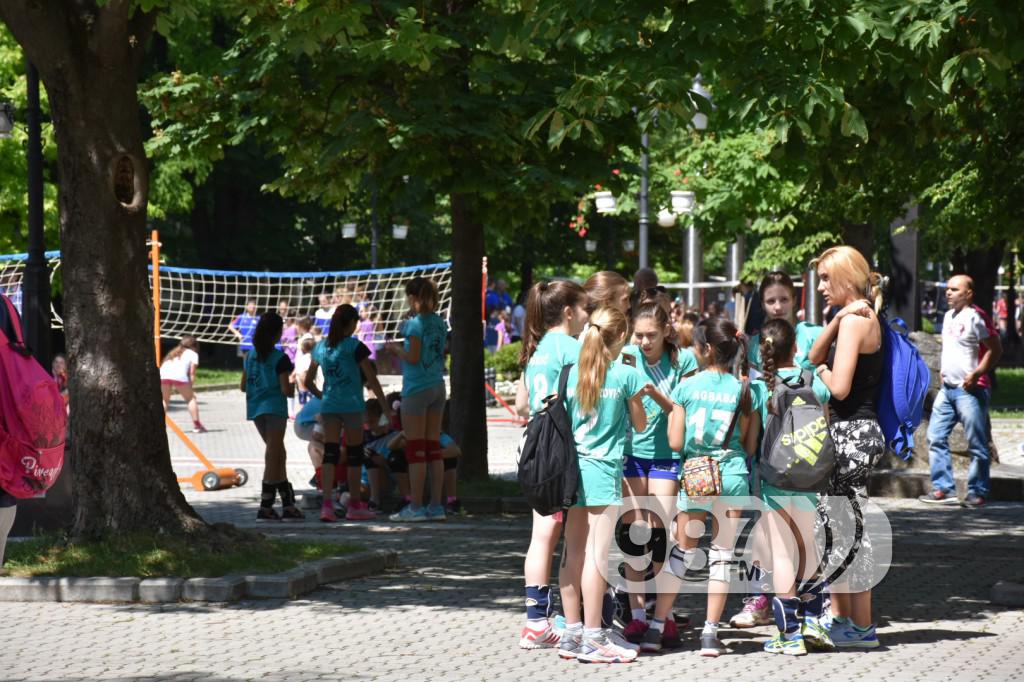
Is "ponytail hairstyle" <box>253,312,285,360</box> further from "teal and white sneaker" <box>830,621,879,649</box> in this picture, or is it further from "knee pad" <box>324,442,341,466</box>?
"teal and white sneaker" <box>830,621,879,649</box>

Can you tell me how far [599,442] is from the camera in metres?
7.42

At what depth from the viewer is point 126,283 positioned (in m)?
9.95

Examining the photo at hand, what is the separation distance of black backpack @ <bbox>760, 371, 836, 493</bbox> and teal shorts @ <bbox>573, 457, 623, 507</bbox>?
737mm

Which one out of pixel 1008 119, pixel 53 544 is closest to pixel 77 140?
pixel 53 544

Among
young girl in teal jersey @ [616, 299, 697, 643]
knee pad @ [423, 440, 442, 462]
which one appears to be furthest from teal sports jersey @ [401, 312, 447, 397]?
young girl in teal jersey @ [616, 299, 697, 643]

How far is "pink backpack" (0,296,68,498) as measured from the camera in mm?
7273

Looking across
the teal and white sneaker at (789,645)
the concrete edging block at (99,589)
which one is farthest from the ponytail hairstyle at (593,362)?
the concrete edging block at (99,589)

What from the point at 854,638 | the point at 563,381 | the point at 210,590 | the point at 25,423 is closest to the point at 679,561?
the point at 854,638

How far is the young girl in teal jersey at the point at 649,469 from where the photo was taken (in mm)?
7887

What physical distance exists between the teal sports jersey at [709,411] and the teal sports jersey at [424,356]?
5.11 metres

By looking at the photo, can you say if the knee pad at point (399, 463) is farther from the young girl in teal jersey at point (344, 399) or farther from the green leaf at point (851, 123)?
the green leaf at point (851, 123)

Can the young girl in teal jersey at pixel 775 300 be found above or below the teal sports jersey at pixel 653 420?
above

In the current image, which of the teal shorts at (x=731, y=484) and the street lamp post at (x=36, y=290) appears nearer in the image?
the teal shorts at (x=731, y=484)

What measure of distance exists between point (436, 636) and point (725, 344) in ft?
6.65
